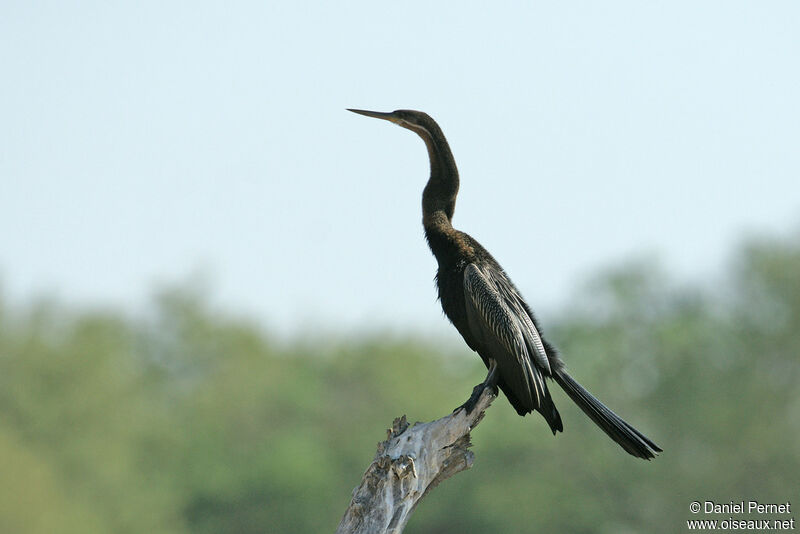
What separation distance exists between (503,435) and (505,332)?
40.7 meters

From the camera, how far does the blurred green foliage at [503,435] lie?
44562 millimetres

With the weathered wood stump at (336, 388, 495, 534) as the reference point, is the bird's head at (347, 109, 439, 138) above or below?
above

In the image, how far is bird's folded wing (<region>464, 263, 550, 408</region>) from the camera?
838 cm

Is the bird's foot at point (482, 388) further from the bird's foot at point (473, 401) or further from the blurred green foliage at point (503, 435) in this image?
the blurred green foliage at point (503, 435)

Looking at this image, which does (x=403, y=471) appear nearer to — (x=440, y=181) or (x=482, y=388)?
(x=482, y=388)

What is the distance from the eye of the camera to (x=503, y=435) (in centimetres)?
4844

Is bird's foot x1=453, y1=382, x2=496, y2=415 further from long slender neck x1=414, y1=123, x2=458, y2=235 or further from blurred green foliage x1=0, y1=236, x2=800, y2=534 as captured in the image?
blurred green foliage x1=0, y1=236, x2=800, y2=534

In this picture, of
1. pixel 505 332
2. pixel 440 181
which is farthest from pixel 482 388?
pixel 440 181

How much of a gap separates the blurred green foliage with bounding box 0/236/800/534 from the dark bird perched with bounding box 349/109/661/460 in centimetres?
3318

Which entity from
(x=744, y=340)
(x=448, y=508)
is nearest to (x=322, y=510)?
(x=448, y=508)

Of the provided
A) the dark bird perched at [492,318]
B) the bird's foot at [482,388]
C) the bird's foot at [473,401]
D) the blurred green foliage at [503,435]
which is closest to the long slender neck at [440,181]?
the dark bird perched at [492,318]

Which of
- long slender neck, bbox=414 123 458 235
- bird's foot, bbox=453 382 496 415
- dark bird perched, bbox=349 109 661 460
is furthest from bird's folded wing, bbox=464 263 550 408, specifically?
long slender neck, bbox=414 123 458 235

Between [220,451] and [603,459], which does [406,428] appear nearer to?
[603,459]

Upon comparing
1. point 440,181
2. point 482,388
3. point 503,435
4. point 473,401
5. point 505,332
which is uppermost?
point 503,435
